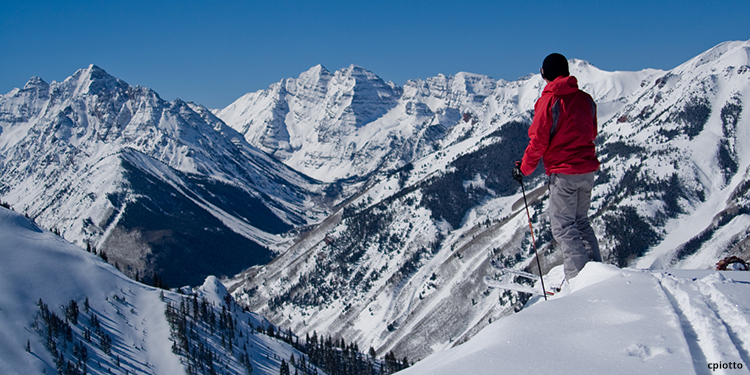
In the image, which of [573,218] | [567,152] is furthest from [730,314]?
[567,152]

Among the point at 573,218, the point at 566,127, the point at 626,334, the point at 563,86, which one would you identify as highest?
the point at 563,86

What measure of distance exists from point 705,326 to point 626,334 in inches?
46.6

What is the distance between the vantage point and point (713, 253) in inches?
6230

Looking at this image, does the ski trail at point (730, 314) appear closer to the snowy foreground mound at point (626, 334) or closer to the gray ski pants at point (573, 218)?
the snowy foreground mound at point (626, 334)

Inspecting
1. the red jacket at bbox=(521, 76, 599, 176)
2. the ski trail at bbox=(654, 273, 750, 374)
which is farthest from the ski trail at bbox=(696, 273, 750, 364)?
the red jacket at bbox=(521, 76, 599, 176)

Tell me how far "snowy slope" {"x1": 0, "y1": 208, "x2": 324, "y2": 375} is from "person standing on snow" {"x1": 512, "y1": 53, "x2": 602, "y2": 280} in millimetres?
116496

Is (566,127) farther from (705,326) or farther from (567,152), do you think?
(705,326)

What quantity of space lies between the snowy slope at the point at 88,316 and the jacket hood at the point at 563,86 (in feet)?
389

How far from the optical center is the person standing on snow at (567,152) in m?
12.8

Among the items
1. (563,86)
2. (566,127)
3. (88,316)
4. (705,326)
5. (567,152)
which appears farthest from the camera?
(88,316)

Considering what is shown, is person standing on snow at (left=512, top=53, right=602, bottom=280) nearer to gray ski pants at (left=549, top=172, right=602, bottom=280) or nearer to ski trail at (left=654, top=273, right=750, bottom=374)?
gray ski pants at (left=549, top=172, right=602, bottom=280)

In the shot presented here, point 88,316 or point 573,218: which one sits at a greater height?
point 88,316

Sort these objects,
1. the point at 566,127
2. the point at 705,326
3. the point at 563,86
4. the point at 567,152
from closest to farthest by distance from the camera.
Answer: the point at 705,326, the point at 563,86, the point at 566,127, the point at 567,152

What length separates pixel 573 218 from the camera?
44.3ft
